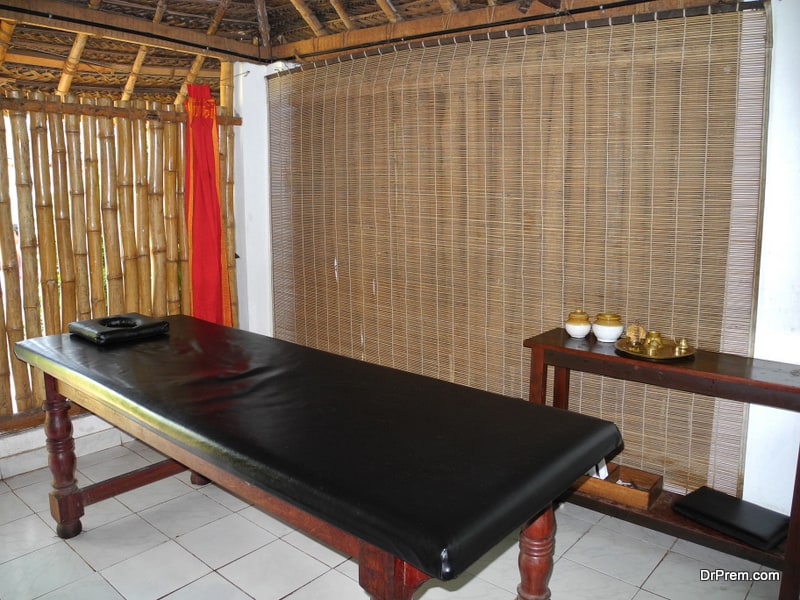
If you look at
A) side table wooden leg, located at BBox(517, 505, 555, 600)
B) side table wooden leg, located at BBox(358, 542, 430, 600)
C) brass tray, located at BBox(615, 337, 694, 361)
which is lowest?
side table wooden leg, located at BBox(517, 505, 555, 600)

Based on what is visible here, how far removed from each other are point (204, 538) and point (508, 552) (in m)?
1.19

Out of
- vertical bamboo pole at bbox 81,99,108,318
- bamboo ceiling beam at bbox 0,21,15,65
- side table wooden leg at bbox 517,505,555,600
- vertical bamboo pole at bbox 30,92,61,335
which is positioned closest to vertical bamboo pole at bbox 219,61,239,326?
vertical bamboo pole at bbox 81,99,108,318

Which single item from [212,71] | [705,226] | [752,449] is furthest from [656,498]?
[212,71]

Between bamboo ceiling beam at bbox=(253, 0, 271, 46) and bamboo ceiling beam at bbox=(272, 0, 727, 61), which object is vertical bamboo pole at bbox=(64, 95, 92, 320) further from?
bamboo ceiling beam at bbox=(272, 0, 727, 61)

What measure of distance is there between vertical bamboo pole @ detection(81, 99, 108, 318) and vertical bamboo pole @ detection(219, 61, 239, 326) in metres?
0.74

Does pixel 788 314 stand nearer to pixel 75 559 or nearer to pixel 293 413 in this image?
pixel 293 413

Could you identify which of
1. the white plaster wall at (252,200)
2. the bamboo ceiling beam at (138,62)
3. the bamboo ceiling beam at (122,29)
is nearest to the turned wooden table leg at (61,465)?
the white plaster wall at (252,200)

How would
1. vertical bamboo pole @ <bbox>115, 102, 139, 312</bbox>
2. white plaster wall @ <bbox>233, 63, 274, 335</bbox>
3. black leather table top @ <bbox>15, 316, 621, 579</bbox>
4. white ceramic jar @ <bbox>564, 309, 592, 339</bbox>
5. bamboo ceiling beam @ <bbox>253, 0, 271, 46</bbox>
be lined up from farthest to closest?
white plaster wall @ <bbox>233, 63, 274, 335</bbox>
bamboo ceiling beam @ <bbox>253, 0, 271, 46</bbox>
vertical bamboo pole @ <bbox>115, 102, 139, 312</bbox>
white ceramic jar @ <bbox>564, 309, 592, 339</bbox>
black leather table top @ <bbox>15, 316, 621, 579</bbox>

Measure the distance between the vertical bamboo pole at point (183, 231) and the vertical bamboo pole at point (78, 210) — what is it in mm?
529

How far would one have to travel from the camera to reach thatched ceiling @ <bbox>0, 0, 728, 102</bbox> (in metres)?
2.92

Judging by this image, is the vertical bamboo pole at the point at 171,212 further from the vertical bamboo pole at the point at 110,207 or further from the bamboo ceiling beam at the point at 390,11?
the bamboo ceiling beam at the point at 390,11

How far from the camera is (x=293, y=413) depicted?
161cm

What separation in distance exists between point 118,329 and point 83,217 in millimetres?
1086

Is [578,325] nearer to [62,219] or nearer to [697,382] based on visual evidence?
[697,382]
